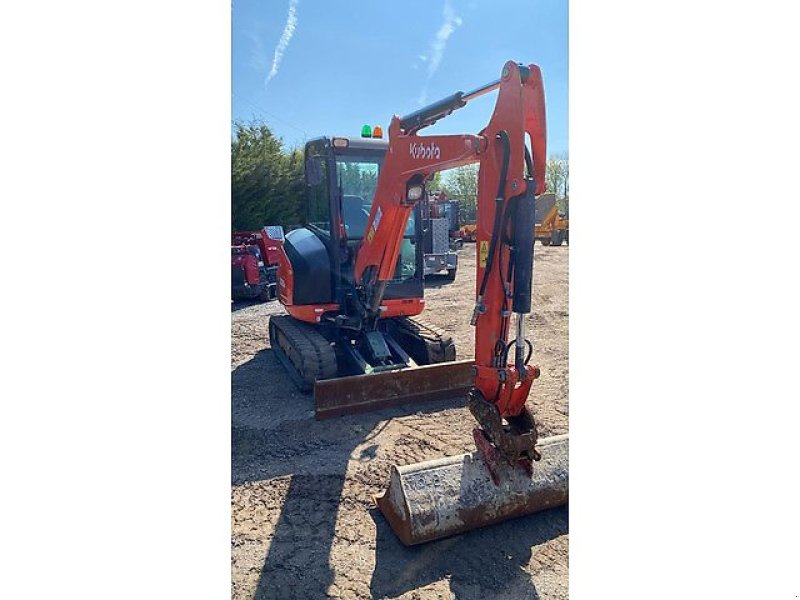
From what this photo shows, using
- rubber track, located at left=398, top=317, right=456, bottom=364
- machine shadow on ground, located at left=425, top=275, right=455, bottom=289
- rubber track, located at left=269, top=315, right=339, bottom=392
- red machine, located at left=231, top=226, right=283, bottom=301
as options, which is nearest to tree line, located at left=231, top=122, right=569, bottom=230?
rubber track, located at left=269, top=315, right=339, bottom=392

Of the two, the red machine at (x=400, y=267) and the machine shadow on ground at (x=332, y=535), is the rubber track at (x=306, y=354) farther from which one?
the machine shadow on ground at (x=332, y=535)

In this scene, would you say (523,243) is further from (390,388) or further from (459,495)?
(390,388)

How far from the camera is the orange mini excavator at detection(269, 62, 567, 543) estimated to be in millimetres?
2279

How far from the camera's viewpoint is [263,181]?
3420mm

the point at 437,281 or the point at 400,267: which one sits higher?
the point at 400,267

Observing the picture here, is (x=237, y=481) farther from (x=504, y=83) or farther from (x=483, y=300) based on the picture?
(x=504, y=83)

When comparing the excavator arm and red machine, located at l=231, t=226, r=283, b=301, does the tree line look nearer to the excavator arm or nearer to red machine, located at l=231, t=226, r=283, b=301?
the excavator arm

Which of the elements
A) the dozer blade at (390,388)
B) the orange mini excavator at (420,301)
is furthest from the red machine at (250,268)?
the dozer blade at (390,388)

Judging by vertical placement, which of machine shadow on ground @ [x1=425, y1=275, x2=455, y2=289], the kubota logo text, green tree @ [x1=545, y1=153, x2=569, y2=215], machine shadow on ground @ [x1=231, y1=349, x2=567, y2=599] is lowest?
machine shadow on ground @ [x1=231, y1=349, x2=567, y2=599]

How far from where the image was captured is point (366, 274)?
12.7ft

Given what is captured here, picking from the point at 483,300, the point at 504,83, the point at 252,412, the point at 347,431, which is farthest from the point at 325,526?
the point at 504,83

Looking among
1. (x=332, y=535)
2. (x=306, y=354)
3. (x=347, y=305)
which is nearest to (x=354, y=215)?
(x=347, y=305)

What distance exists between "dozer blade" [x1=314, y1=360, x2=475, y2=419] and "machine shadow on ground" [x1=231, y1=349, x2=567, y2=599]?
107 millimetres

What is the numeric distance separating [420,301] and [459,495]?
218 cm
